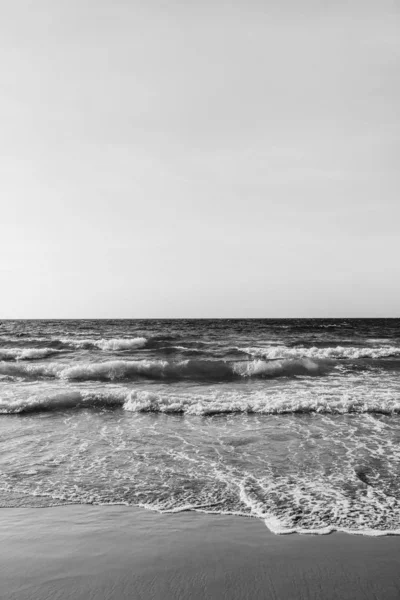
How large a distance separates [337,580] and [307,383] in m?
12.2

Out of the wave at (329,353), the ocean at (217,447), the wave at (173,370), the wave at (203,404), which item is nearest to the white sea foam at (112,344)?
the wave at (329,353)

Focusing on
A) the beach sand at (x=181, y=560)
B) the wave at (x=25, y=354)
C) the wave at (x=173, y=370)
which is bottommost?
the wave at (x=25, y=354)

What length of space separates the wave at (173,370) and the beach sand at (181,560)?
40.3ft

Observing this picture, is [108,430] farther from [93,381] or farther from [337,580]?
[93,381]

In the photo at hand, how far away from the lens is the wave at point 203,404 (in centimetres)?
1081

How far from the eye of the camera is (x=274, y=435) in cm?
859

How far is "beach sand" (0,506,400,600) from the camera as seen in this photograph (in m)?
3.34

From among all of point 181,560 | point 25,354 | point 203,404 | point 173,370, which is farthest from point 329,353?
point 181,560

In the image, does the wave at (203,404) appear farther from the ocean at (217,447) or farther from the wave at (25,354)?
the wave at (25,354)

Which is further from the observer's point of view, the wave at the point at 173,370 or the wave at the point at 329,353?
the wave at the point at 329,353

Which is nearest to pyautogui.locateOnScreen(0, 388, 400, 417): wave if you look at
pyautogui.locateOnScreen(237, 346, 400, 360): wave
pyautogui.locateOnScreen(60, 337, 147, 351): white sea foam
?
pyautogui.locateOnScreen(237, 346, 400, 360): wave

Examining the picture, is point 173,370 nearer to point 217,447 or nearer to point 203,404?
point 203,404

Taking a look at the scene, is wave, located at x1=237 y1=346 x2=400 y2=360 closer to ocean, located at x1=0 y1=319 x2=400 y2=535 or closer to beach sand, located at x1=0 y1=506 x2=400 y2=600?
ocean, located at x1=0 y1=319 x2=400 y2=535

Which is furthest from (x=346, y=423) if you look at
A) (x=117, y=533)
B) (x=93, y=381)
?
(x=93, y=381)
